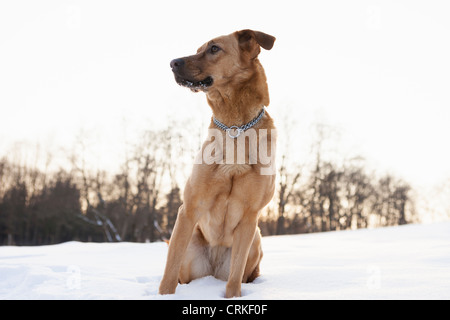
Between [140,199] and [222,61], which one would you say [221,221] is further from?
[140,199]

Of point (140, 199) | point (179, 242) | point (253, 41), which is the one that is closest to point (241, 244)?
point (179, 242)

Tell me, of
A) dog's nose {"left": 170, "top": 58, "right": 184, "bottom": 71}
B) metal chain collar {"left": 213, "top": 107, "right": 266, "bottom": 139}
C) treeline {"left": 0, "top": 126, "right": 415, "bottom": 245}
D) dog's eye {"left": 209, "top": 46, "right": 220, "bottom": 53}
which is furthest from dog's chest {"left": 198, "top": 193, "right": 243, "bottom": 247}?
treeline {"left": 0, "top": 126, "right": 415, "bottom": 245}

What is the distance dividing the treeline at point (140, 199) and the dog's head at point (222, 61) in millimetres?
24344

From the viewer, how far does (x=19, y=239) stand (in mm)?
42156

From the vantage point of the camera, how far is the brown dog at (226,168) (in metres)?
3.17

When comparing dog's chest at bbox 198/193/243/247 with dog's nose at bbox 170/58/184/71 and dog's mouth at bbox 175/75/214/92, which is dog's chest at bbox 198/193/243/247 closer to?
dog's mouth at bbox 175/75/214/92

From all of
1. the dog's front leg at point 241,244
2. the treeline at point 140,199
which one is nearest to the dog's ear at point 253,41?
the dog's front leg at point 241,244

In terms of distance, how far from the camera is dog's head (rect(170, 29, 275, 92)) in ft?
11.0

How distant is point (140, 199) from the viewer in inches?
1346

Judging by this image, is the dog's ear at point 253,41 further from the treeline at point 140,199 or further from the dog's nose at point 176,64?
the treeline at point 140,199

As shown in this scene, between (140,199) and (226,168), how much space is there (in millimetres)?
32132

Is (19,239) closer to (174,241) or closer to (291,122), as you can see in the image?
(291,122)

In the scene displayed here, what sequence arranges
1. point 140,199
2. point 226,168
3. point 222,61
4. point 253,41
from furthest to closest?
1. point 140,199
2. point 253,41
3. point 222,61
4. point 226,168

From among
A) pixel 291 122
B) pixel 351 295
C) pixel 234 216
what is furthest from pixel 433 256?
pixel 291 122
